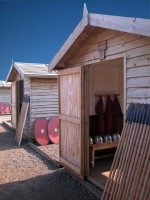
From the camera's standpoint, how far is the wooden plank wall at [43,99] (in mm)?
10062

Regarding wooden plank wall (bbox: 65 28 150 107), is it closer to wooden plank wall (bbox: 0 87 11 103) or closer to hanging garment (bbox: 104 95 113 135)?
hanging garment (bbox: 104 95 113 135)

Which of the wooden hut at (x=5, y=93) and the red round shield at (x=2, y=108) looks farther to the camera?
the wooden hut at (x=5, y=93)

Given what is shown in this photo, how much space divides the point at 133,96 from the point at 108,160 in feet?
11.4

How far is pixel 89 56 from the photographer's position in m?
5.42

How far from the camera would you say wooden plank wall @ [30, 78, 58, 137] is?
10.1 m

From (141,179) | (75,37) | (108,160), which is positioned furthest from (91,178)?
(75,37)

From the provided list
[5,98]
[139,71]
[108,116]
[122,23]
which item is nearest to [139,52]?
[139,71]

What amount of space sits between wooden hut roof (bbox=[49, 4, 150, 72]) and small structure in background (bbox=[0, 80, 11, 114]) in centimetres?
1762

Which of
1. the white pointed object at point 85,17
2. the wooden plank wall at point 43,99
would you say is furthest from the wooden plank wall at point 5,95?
the white pointed object at point 85,17

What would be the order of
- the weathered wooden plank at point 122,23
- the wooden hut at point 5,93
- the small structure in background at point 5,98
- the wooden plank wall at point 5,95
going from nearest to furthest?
the weathered wooden plank at point 122,23
the small structure in background at point 5,98
the wooden hut at point 5,93
the wooden plank wall at point 5,95

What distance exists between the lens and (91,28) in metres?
5.08

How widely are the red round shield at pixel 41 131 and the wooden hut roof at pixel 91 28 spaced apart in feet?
12.8

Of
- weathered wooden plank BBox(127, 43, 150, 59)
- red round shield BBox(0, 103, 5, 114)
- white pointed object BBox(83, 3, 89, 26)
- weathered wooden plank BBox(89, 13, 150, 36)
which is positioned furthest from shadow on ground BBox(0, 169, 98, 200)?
red round shield BBox(0, 103, 5, 114)

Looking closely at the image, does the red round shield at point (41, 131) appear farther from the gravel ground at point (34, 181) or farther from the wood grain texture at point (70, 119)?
the wood grain texture at point (70, 119)
